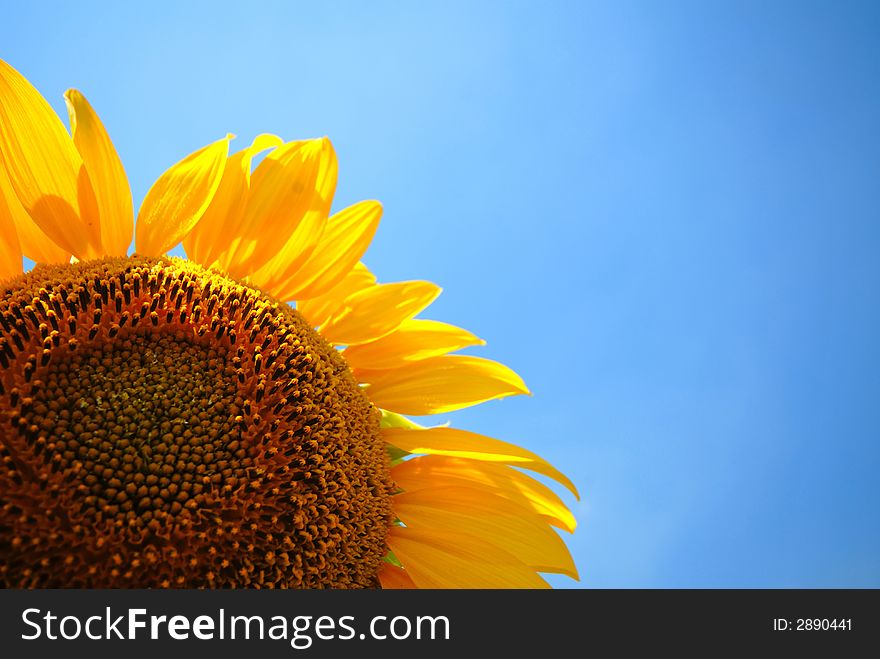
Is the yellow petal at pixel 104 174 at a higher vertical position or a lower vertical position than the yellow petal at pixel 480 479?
higher

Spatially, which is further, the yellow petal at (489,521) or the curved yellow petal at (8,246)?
the yellow petal at (489,521)

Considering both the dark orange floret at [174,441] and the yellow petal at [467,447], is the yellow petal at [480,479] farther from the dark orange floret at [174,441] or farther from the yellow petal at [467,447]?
the dark orange floret at [174,441]

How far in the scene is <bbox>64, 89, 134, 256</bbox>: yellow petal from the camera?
2.34m

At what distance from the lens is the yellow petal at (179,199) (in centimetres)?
250

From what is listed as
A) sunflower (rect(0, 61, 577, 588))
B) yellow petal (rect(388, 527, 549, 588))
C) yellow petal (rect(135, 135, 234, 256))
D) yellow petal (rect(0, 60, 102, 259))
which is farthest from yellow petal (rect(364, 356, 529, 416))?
yellow petal (rect(0, 60, 102, 259))

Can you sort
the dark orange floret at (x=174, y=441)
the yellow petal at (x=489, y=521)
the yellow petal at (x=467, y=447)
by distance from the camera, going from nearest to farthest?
1. the dark orange floret at (x=174, y=441)
2. the yellow petal at (x=489, y=521)
3. the yellow petal at (x=467, y=447)

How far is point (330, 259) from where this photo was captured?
8.96ft

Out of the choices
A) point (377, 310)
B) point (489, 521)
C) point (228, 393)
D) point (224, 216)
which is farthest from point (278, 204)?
point (489, 521)

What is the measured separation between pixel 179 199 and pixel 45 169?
42 centimetres

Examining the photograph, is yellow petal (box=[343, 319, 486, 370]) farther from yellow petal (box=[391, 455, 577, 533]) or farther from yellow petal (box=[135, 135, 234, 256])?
yellow petal (box=[135, 135, 234, 256])

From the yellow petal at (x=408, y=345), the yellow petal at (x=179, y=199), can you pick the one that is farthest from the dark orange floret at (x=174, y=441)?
the yellow petal at (x=408, y=345)

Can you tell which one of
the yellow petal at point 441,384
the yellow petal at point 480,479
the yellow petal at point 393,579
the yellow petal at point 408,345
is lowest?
the yellow petal at point 393,579

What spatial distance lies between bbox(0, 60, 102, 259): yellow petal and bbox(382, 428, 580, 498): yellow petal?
4.16ft

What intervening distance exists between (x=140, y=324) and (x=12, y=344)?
1.09ft
